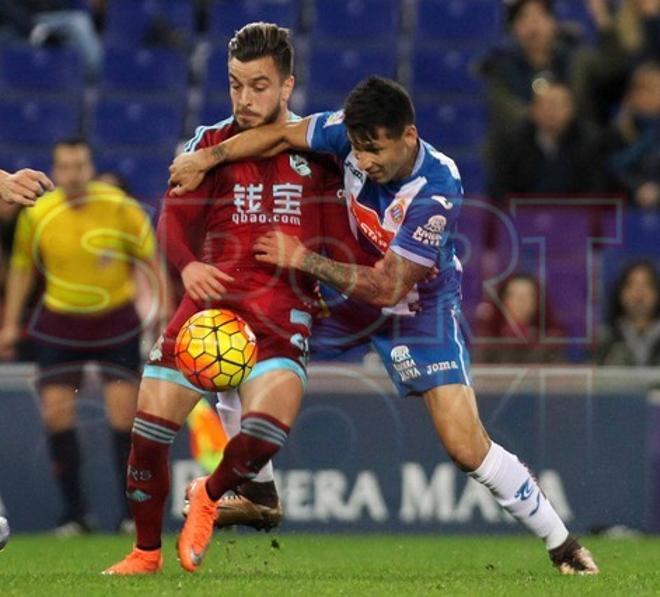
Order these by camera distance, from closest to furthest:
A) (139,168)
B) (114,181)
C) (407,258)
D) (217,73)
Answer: (407,258)
(114,181)
(139,168)
(217,73)

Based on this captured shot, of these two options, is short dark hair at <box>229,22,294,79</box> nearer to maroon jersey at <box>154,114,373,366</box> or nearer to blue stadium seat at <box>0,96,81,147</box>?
maroon jersey at <box>154,114,373,366</box>

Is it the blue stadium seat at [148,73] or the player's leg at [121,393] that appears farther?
the blue stadium seat at [148,73]

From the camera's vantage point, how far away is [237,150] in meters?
7.27

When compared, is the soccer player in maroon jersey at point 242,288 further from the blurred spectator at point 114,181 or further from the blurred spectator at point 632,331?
the blurred spectator at point 632,331

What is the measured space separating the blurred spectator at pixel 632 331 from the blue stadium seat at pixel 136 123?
423 cm

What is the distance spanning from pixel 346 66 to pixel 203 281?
7040 millimetres

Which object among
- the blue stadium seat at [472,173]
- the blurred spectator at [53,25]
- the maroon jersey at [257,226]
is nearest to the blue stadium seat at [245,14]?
the blurred spectator at [53,25]

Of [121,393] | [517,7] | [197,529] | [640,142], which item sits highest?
[517,7]

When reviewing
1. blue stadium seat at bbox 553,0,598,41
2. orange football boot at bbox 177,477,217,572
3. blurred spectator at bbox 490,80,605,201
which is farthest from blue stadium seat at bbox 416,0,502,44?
orange football boot at bbox 177,477,217,572

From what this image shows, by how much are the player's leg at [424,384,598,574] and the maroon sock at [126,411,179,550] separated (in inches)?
42.6

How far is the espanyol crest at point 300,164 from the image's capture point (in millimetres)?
7430

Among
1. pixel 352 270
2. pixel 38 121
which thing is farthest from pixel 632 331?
pixel 38 121

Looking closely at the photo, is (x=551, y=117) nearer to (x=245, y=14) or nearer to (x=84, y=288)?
(x=84, y=288)

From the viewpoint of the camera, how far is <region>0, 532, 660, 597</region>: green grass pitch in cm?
661
